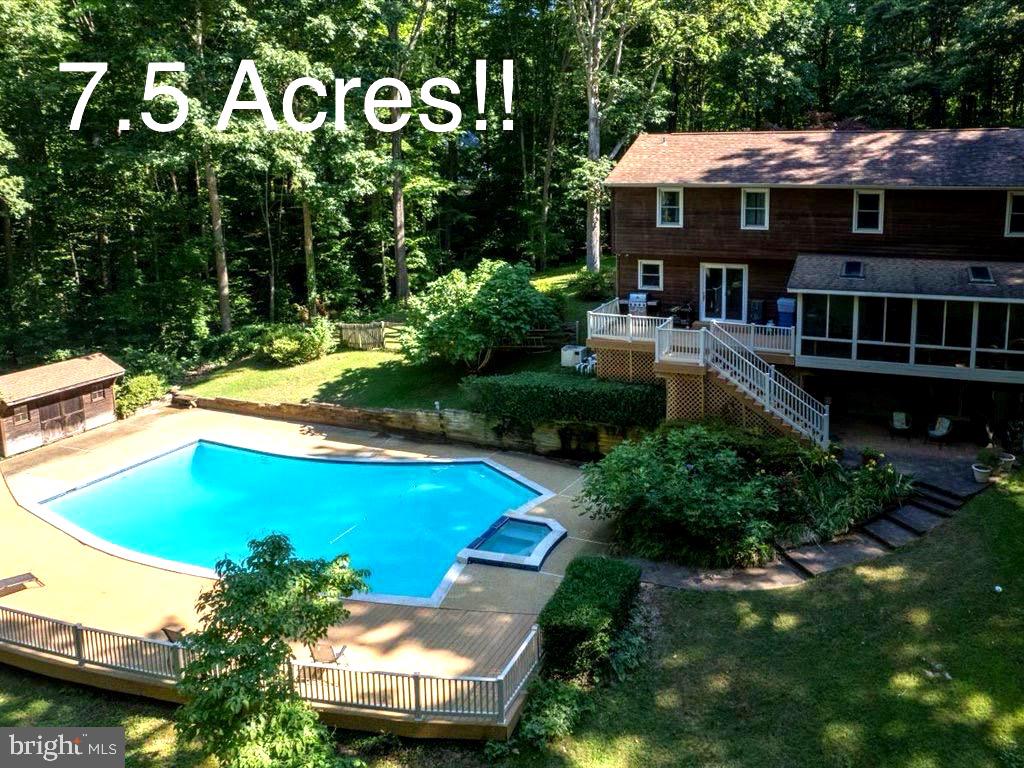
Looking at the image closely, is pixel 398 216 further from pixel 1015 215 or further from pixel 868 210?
pixel 1015 215

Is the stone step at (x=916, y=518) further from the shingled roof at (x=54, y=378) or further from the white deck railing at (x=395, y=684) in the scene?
the shingled roof at (x=54, y=378)

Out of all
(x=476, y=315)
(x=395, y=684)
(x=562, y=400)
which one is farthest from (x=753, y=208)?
(x=395, y=684)

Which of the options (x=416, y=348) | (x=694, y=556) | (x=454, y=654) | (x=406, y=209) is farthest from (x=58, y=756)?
(x=406, y=209)

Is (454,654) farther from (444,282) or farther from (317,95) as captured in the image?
(317,95)

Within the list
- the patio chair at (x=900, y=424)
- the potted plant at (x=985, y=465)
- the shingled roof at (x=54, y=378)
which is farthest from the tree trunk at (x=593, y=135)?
the shingled roof at (x=54, y=378)

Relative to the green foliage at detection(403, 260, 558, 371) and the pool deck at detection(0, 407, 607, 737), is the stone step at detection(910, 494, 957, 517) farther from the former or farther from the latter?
the green foliage at detection(403, 260, 558, 371)

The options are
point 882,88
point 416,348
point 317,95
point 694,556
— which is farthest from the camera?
point 882,88
